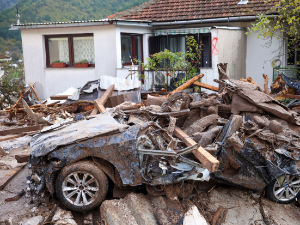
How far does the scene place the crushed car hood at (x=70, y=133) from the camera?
609 centimetres

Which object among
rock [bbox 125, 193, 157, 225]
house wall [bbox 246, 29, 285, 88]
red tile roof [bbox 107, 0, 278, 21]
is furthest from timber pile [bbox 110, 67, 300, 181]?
house wall [bbox 246, 29, 285, 88]

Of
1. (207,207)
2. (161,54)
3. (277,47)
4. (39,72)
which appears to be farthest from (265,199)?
(39,72)

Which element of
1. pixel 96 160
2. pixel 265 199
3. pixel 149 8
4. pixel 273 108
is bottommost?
pixel 265 199

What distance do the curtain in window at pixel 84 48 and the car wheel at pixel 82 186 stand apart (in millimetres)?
11327

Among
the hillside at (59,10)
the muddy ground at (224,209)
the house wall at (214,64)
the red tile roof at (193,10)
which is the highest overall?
the hillside at (59,10)

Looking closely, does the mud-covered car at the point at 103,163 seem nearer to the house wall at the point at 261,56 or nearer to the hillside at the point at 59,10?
the house wall at the point at 261,56

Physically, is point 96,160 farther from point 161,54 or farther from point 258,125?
point 161,54

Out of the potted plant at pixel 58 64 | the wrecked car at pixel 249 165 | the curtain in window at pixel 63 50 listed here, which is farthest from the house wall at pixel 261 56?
the wrecked car at pixel 249 165

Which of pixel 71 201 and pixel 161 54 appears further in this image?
pixel 161 54

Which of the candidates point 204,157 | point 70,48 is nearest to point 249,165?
point 204,157

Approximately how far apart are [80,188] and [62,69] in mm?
11548

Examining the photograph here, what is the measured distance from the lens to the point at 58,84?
1689cm

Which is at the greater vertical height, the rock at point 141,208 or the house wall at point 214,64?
the house wall at point 214,64

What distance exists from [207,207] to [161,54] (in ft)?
28.7
